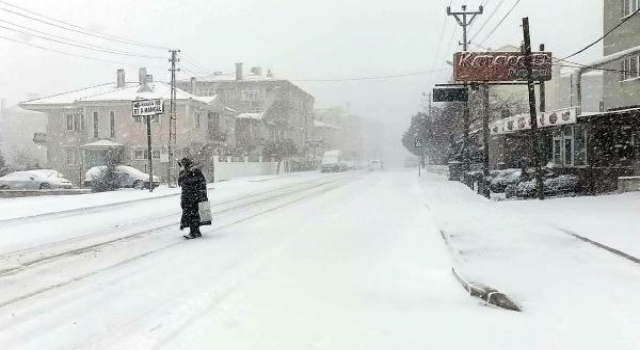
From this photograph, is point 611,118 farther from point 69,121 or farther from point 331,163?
point 331,163

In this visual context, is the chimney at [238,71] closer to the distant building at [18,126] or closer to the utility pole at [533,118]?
the distant building at [18,126]

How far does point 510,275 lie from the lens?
7320mm

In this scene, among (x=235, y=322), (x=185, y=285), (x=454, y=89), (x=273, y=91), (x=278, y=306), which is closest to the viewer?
(x=235, y=322)

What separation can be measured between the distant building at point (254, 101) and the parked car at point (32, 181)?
2748cm

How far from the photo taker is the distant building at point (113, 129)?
46.0 metres

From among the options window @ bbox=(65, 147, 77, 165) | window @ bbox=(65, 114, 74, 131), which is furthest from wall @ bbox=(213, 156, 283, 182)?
window @ bbox=(65, 114, 74, 131)

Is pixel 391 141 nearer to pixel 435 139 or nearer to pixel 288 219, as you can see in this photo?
pixel 435 139

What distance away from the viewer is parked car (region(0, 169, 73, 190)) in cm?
3250

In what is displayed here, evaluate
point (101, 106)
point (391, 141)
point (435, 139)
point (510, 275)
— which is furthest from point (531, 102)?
point (391, 141)

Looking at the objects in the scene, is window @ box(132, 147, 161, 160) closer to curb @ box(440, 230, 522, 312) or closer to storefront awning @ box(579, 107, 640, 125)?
storefront awning @ box(579, 107, 640, 125)

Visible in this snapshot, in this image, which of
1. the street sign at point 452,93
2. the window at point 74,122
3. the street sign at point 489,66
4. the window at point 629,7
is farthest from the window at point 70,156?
the window at point 629,7

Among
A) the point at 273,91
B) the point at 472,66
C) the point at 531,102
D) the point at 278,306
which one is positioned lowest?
the point at 278,306

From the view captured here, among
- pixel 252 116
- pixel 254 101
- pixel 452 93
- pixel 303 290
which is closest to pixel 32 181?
pixel 452 93

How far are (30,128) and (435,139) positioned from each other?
2623 inches
